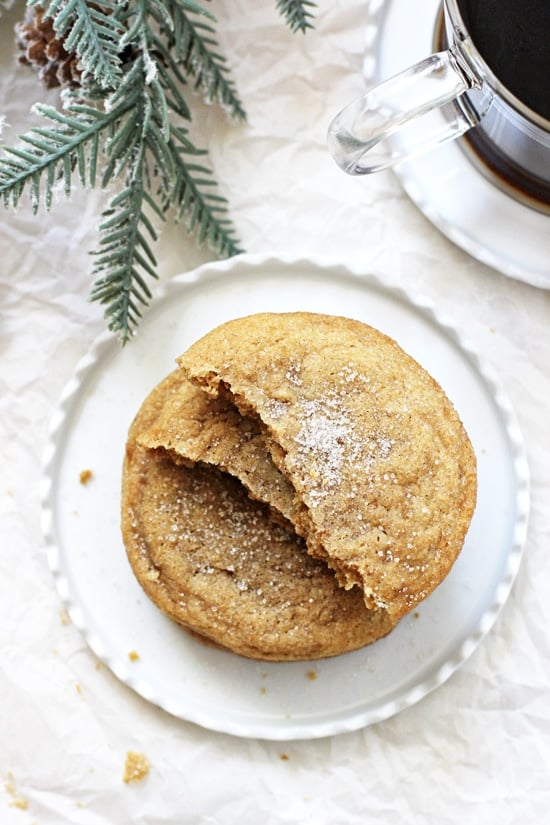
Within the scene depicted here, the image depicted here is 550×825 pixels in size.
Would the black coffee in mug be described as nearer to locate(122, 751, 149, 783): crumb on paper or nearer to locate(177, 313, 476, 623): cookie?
locate(177, 313, 476, 623): cookie

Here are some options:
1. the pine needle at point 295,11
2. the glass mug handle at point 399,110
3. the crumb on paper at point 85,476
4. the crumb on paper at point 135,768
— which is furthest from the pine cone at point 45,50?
the crumb on paper at point 135,768

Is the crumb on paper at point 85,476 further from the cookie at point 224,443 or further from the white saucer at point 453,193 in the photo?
the white saucer at point 453,193

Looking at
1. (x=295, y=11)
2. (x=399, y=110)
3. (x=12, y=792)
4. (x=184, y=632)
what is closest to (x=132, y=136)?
(x=295, y=11)

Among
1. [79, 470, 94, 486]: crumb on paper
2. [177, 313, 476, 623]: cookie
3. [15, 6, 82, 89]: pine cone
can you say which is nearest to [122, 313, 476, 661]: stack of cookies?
[177, 313, 476, 623]: cookie

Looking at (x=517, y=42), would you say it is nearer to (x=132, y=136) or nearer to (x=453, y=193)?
(x=453, y=193)

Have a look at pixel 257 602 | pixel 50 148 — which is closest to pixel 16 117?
pixel 50 148

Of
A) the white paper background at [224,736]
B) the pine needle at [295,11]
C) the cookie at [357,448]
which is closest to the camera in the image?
the cookie at [357,448]
